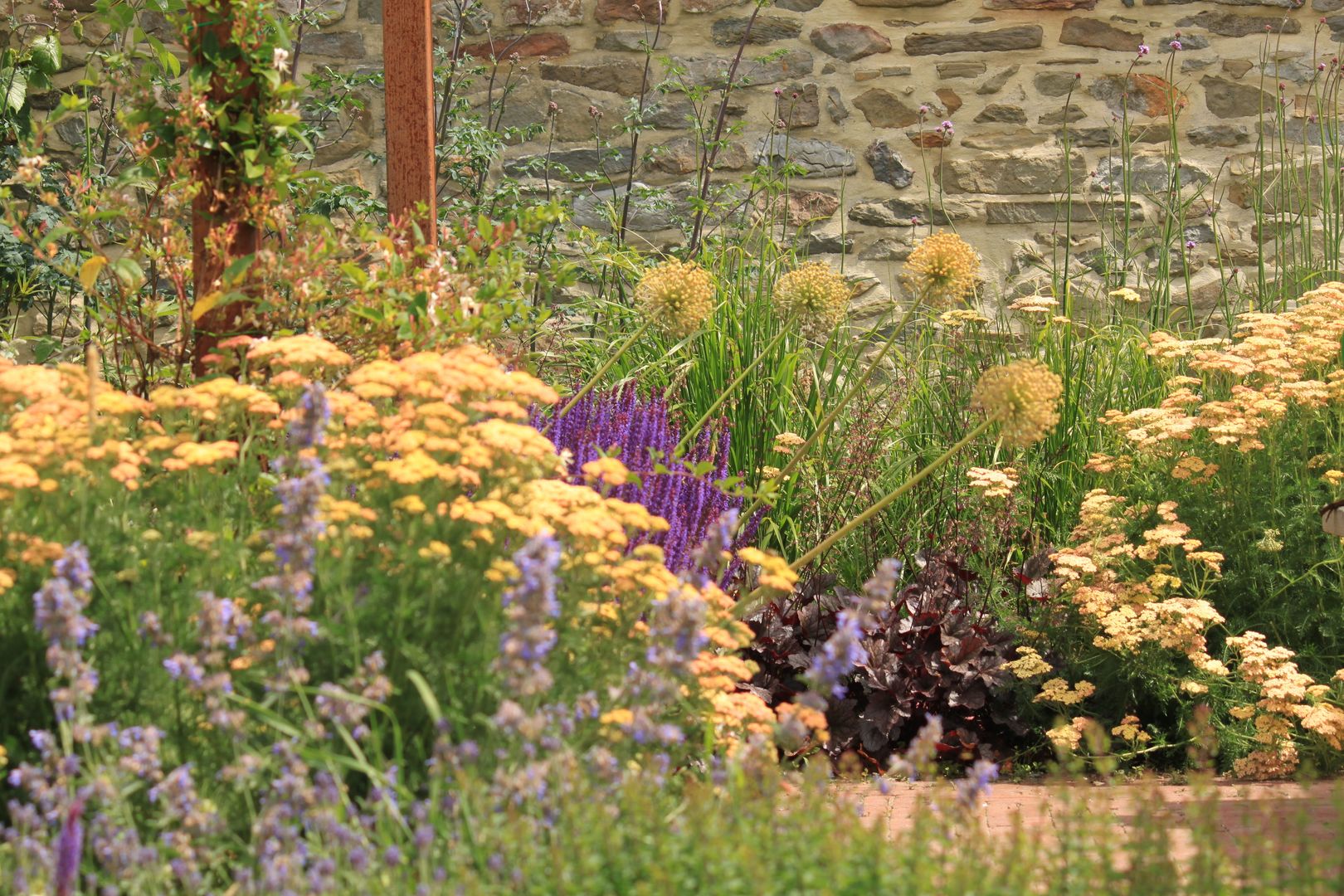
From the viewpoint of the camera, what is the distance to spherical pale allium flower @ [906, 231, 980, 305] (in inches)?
126

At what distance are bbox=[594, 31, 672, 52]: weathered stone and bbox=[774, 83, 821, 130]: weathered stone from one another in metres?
0.60

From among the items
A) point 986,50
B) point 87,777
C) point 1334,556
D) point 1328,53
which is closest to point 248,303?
point 87,777

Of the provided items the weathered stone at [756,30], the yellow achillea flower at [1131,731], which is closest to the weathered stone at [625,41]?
the weathered stone at [756,30]

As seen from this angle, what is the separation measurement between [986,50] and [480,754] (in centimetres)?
535

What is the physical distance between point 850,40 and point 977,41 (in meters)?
0.59

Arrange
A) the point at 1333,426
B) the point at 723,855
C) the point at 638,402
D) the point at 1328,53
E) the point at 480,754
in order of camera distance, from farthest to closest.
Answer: the point at 1328,53 → the point at 638,402 → the point at 1333,426 → the point at 480,754 → the point at 723,855

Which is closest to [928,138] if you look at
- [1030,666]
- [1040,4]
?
[1040,4]

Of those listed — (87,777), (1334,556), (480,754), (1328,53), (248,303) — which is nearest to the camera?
(87,777)

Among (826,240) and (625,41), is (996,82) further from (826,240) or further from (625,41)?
(625,41)

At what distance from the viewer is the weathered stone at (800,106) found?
20.9ft

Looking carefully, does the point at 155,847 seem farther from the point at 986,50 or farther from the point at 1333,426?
the point at 986,50

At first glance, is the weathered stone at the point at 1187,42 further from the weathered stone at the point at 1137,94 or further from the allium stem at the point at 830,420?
the allium stem at the point at 830,420

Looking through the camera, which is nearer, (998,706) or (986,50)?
(998,706)

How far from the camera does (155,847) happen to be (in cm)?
177
